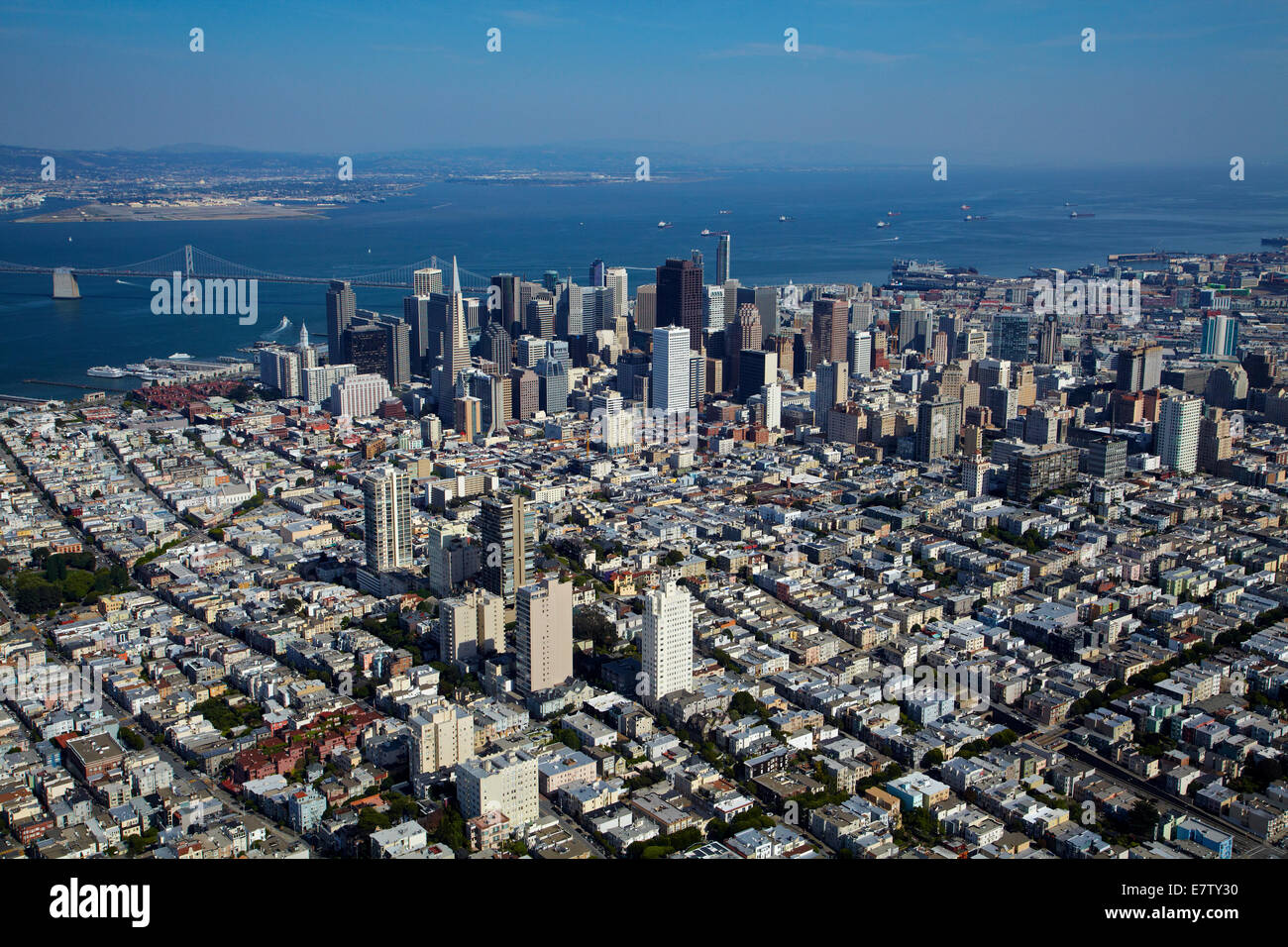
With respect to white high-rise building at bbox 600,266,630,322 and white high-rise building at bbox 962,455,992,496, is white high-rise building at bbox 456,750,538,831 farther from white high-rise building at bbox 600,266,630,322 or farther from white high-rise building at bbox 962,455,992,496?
white high-rise building at bbox 600,266,630,322

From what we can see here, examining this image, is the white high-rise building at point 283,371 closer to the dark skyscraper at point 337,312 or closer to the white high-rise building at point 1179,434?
the dark skyscraper at point 337,312

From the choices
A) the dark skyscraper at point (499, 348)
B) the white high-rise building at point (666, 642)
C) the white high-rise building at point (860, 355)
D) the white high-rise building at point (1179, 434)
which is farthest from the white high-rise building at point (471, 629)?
the white high-rise building at point (860, 355)

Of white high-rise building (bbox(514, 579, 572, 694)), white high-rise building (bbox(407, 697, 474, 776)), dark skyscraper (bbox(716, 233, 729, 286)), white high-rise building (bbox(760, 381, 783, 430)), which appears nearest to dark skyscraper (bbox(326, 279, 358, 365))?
white high-rise building (bbox(760, 381, 783, 430))

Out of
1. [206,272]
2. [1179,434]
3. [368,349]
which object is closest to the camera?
[1179,434]

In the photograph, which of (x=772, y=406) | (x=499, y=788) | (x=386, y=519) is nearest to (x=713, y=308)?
(x=772, y=406)

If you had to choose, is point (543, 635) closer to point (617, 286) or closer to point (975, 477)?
point (975, 477)

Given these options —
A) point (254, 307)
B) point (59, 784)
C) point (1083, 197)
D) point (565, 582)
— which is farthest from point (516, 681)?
point (1083, 197)

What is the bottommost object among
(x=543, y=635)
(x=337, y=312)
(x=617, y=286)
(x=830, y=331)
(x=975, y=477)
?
(x=543, y=635)

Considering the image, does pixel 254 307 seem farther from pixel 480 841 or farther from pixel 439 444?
pixel 480 841
